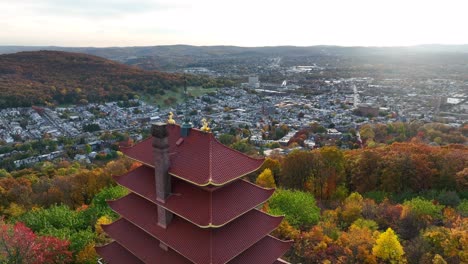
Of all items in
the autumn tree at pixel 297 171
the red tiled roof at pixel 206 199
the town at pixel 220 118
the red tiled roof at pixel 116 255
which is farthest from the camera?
the town at pixel 220 118

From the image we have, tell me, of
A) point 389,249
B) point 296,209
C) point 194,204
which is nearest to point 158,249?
point 194,204

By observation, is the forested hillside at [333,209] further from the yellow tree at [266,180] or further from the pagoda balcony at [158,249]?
the pagoda balcony at [158,249]

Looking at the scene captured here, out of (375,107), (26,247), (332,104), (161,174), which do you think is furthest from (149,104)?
(161,174)

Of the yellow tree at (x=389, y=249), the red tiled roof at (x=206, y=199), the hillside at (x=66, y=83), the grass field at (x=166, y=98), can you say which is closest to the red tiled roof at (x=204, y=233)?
the red tiled roof at (x=206, y=199)

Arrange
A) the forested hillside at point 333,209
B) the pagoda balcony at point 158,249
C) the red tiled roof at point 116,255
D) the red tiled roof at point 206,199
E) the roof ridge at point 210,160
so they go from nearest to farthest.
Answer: the roof ridge at point 210,160
the red tiled roof at point 206,199
the pagoda balcony at point 158,249
the red tiled roof at point 116,255
the forested hillside at point 333,209

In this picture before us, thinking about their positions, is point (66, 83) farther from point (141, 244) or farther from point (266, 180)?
point (141, 244)

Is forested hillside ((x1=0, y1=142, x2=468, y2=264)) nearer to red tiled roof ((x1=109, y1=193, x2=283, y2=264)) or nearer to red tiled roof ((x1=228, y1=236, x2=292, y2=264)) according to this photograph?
red tiled roof ((x1=109, y1=193, x2=283, y2=264))
